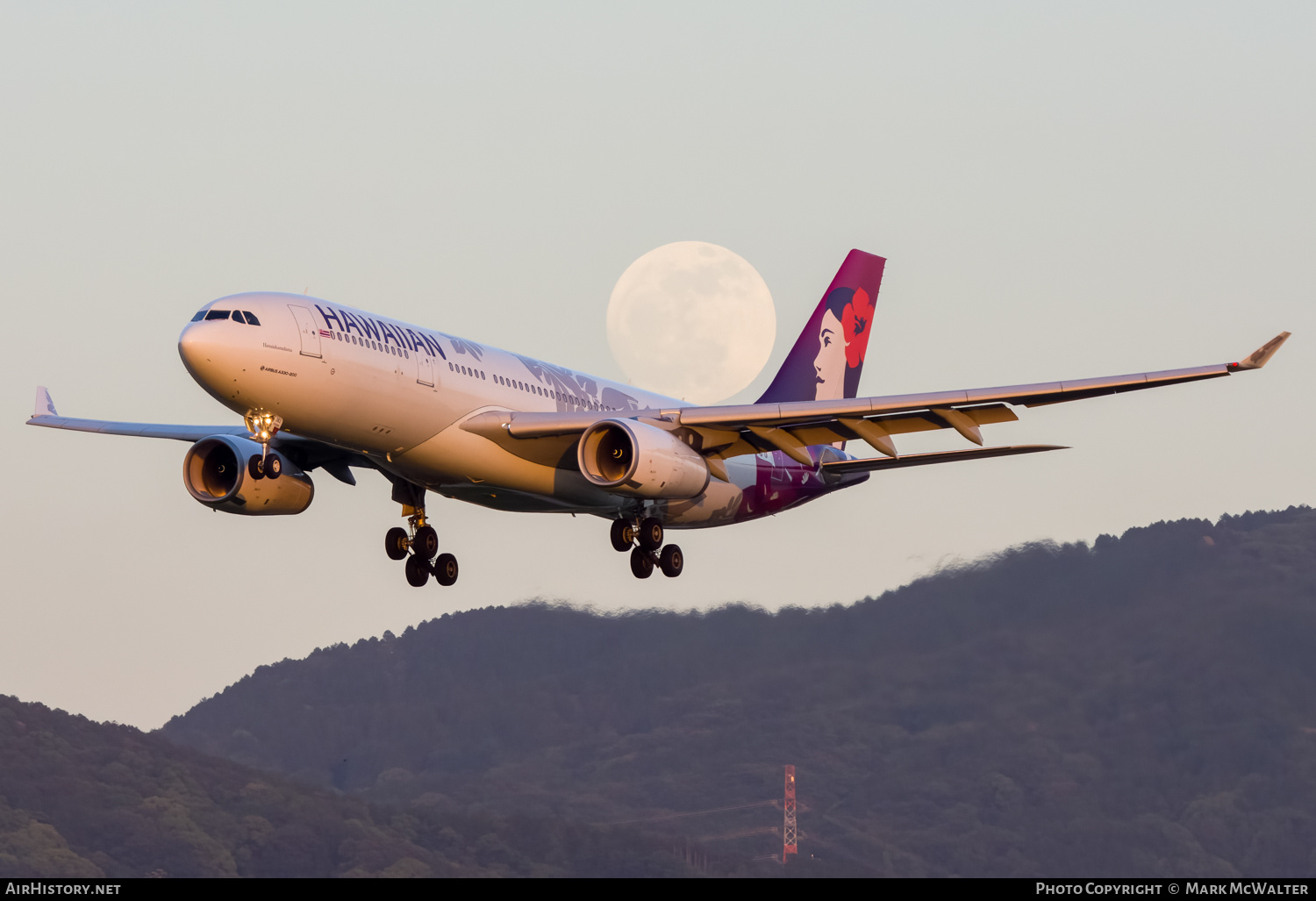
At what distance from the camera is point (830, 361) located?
43094mm

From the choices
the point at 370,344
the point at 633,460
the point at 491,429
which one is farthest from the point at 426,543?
the point at 370,344

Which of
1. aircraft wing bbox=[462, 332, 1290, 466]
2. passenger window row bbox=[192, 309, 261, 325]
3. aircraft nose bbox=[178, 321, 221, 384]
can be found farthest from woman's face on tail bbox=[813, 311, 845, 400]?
aircraft nose bbox=[178, 321, 221, 384]

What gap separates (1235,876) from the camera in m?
84.4

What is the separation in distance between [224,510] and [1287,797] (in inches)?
2576

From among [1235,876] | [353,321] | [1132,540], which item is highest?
[1132,540]

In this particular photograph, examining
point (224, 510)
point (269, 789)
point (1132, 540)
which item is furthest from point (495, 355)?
point (269, 789)

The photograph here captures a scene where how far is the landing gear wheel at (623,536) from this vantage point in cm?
3572

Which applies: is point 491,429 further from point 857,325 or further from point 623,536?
point 857,325

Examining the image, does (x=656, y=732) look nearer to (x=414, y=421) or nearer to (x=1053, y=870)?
(x=1053, y=870)

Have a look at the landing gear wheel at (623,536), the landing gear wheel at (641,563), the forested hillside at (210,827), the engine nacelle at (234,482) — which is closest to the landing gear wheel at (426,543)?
the engine nacelle at (234,482)

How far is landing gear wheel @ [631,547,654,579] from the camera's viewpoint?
1407 inches

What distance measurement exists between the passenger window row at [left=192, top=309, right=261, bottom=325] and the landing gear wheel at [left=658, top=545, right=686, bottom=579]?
11.7 metres

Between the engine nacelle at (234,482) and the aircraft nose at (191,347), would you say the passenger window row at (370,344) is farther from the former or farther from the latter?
the engine nacelle at (234,482)

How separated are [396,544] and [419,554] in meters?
0.62
